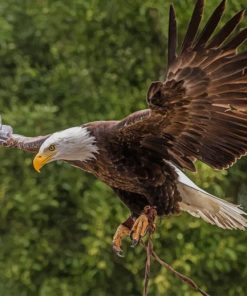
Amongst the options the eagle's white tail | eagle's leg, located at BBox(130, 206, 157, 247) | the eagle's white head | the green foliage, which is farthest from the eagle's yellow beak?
the green foliage

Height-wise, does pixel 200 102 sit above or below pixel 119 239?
above

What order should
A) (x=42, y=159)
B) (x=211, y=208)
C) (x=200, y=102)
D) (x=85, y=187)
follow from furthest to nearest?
(x=85, y=187)
(x=211, y=208)
(x=42, y=159)
(x=200, y=102)

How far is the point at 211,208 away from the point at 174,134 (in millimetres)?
444

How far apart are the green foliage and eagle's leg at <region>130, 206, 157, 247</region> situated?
6.67ft

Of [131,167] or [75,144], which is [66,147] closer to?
[75,144]

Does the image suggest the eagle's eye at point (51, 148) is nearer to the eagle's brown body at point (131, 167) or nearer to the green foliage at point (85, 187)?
the eagle's brown body at point (131, 167)

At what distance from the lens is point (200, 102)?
2.47m

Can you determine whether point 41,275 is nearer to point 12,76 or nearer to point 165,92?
point 12,76

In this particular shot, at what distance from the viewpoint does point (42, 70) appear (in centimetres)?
525

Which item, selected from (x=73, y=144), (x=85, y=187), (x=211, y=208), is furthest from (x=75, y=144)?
(x=85, y=187)

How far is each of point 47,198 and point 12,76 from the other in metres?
0.80

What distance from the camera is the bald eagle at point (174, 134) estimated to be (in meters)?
2.39

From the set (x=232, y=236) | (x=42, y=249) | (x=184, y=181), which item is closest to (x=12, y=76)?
(x=42, y=249)

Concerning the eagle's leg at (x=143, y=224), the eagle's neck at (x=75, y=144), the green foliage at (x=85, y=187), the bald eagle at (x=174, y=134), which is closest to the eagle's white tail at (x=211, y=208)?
the bald eagle at (x=174, y=134)
